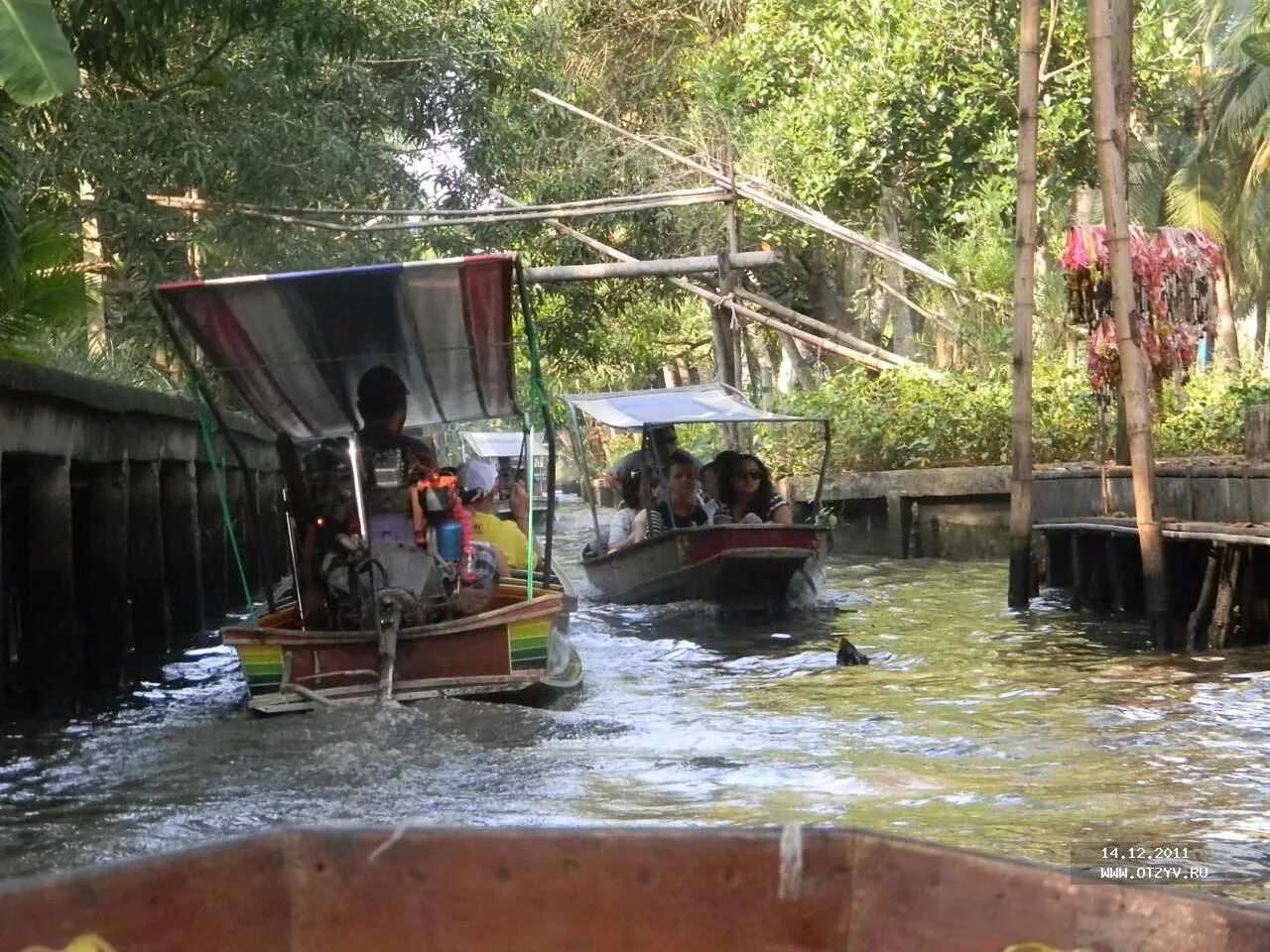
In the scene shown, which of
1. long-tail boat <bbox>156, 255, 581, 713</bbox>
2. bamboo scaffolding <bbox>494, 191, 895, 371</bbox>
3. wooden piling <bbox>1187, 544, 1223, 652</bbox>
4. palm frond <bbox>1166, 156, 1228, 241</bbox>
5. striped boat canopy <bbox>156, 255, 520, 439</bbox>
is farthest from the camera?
palm frond <bbox>1166, 156, 1228, 241</bbox>

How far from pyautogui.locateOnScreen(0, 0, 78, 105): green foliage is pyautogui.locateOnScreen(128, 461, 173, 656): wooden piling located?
527cm

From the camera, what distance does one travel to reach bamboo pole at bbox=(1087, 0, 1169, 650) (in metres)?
10.8

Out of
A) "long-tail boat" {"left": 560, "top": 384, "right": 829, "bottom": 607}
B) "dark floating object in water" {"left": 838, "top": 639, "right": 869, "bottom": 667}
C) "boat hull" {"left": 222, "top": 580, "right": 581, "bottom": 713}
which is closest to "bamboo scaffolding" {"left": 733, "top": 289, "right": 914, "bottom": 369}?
"long-tail boat" {"left": 560, "top": 384, "right": 829, "bottom": 607}

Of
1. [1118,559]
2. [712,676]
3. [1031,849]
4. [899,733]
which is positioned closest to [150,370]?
[712,676]

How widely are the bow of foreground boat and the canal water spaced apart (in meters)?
2.48

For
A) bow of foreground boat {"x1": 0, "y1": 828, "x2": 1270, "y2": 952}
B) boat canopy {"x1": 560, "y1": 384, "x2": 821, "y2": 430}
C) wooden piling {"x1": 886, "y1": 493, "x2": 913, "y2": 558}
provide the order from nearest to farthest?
bow of foreground boat {"x1": 0, "y1": 828, "x2": 1270, "y2": 952} < boat canopy {"x1": 560, "y1": 384, "x2": 821, "y2": 430} < wooden piling {"x1": 886, "y1": 493, "x2": 913, "y2": 558}

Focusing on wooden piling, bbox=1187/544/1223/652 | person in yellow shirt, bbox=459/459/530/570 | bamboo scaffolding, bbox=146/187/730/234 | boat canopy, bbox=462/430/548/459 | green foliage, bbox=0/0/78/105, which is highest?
bamboo scaffolding, bbox=146/187/730/234

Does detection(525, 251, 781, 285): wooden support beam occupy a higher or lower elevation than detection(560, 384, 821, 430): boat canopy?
higher

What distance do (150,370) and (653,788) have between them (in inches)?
451

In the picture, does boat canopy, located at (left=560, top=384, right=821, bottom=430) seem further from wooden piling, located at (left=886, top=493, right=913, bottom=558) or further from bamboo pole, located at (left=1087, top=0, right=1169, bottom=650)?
wooden piling, located at (left=886, top=493, right=913, bottom=558)

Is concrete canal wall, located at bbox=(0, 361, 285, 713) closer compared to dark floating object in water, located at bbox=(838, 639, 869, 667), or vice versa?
concrete canal wall, located at bbox=(0, 361, 285, 713)

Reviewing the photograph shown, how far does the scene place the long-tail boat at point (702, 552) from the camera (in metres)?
14.6

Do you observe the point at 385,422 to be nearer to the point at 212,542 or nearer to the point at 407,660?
the point at 407,660

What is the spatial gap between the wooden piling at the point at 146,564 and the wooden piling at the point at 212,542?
12.0 feet
